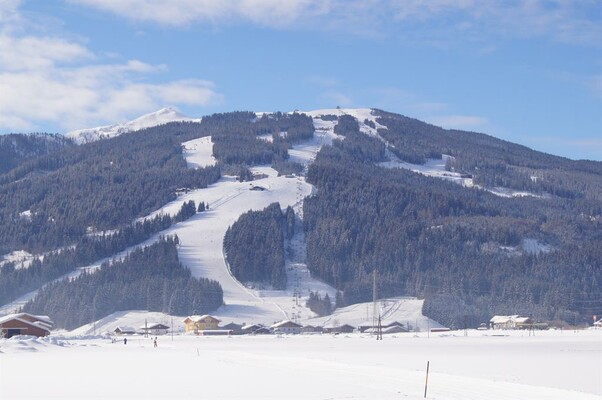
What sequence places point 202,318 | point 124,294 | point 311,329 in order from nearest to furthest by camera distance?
point 311,329 → point 202,318 → point 124,294

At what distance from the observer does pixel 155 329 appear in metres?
134

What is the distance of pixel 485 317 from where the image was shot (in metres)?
145

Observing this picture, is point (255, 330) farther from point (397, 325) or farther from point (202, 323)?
point (397, 325)

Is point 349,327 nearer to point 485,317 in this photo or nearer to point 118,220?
point 485,317

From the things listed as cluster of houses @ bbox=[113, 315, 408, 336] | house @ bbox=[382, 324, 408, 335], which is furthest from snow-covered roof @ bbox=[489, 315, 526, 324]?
house @ bbox=[382, 324, 408, 335]

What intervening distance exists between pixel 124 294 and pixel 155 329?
605 inches

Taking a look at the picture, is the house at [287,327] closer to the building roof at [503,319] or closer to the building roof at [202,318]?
the building roof at [202,318]

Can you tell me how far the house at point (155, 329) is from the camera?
431 feet

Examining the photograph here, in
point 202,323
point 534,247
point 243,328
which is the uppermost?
point 534,247

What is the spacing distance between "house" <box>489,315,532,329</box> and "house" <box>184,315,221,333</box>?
40974 millimetres

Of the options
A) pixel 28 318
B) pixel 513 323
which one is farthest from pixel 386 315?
pixel 28 318

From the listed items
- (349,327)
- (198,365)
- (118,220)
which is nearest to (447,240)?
(349,327)

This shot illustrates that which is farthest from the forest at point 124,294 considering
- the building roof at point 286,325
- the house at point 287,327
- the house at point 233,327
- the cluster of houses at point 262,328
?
the house at point 287,327

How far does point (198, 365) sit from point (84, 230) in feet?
503
